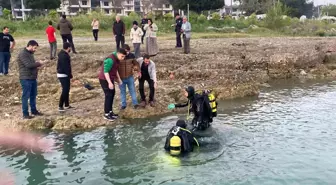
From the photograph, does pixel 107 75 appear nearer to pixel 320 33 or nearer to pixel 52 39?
pixel 52 39

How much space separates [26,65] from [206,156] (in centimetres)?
544

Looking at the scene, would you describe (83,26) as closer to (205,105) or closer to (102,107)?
(102,107)

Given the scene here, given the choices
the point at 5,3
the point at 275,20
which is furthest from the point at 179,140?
the point at 5,3

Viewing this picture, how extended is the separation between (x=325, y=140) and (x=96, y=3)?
302ft

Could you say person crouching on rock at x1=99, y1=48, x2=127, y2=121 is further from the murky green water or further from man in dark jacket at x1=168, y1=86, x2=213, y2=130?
man in dark jacket at x1=168, y1=86, x2=213, y2=130

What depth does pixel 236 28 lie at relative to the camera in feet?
123

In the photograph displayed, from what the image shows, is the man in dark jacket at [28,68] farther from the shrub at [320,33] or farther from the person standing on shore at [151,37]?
the shrub at [320,33]

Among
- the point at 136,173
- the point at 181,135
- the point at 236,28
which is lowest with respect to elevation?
the point at 136,173

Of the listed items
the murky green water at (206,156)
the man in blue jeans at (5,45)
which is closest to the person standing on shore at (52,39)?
the man in blue jeans at (5,45)

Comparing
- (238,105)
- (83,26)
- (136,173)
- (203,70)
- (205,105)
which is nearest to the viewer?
(136,173)

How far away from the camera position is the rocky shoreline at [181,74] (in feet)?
37.3

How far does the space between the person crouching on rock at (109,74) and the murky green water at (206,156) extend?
0.79 m

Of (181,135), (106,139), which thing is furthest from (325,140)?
(106,139)

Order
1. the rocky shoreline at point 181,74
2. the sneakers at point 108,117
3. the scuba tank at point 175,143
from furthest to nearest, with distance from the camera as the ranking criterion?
1. the rocky shoreline at point 181,74
2. the sneakers at point 108,117
3. the scuba tank at point 175,143
